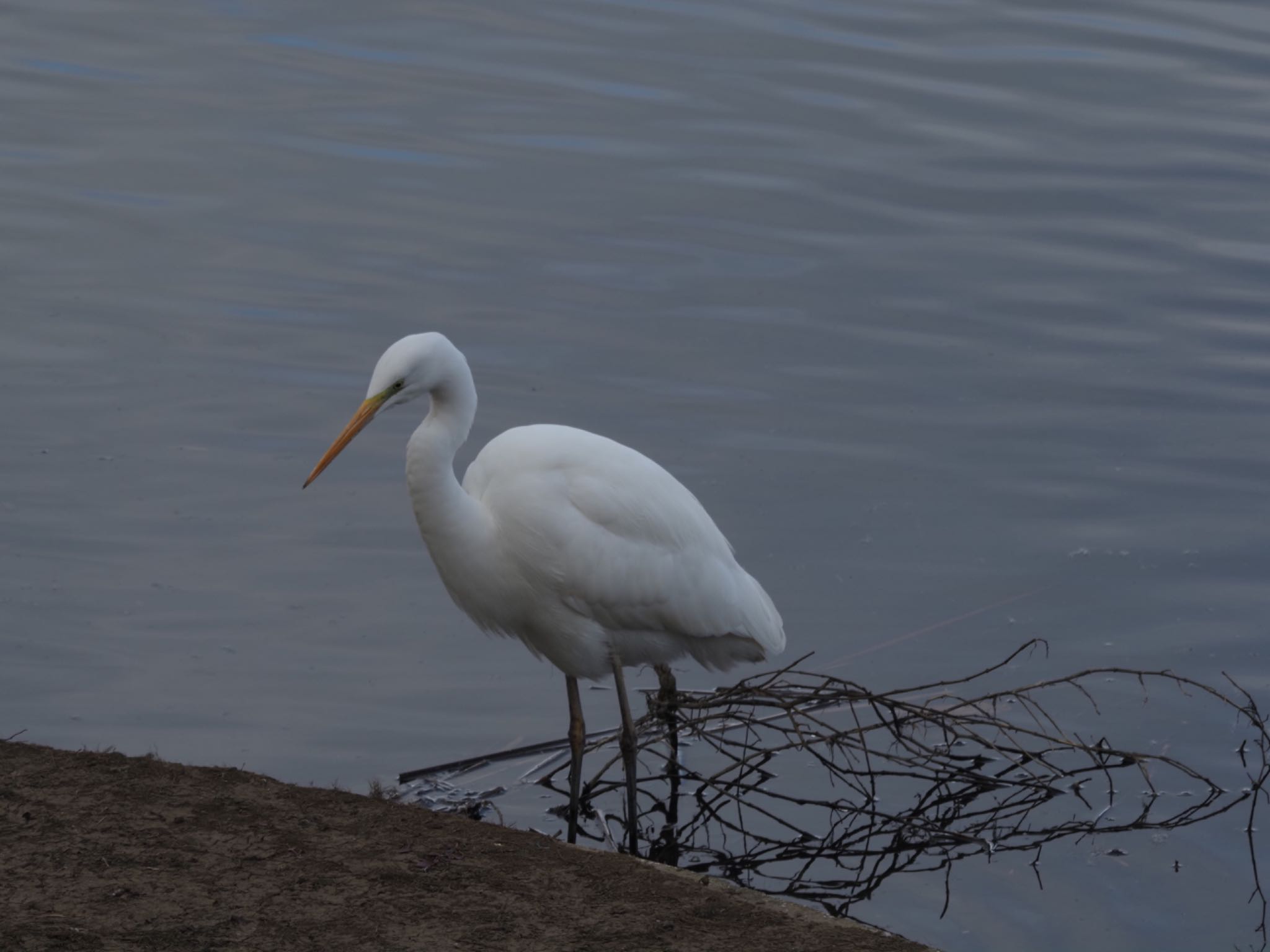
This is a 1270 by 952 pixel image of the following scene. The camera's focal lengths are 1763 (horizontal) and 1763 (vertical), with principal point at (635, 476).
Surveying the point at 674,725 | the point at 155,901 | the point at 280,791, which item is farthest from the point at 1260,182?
the point at 155,901

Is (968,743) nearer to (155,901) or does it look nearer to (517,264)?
(155,901)

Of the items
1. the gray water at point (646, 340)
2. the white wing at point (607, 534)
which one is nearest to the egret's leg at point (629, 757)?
the white wing at point (607, 534)

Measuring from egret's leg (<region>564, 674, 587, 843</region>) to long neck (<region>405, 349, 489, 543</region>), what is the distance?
752 mm

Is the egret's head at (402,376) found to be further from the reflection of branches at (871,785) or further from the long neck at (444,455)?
→ the reflection of branches at (871,785)

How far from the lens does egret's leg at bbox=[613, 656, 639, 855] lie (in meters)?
5.98

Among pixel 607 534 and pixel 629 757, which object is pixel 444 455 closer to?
pixel 607 534

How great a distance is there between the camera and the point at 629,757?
6023 mm

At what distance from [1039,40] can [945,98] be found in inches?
77.7

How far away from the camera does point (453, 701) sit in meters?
6.82

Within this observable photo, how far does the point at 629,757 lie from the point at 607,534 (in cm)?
77

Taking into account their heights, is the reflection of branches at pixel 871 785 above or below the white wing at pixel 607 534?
below

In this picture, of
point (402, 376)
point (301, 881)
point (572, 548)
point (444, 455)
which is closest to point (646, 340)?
point (572, 548)

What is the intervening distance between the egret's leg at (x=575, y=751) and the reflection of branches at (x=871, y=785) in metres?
0.12

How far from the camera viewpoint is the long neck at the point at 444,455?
5500 mm
